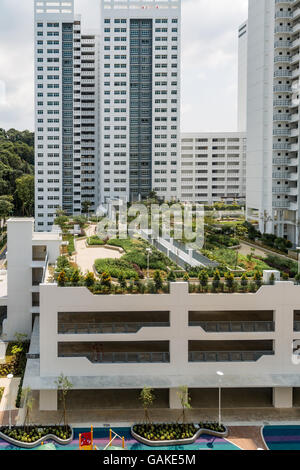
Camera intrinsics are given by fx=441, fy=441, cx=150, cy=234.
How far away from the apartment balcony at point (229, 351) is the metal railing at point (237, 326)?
1.80 feet

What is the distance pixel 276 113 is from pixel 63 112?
2465 centimetres

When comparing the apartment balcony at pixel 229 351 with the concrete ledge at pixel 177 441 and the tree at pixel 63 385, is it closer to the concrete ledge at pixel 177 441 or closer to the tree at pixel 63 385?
the concrete ledge at pixel 177 441

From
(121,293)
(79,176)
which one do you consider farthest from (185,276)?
(79,176)

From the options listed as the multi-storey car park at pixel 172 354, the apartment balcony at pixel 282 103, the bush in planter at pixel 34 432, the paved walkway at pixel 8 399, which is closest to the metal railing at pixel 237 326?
the multi-storey car park at pixel 172 354

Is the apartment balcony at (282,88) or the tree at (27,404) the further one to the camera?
the apartment balcony at (282,88)

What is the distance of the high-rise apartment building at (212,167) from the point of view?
52.7 metres

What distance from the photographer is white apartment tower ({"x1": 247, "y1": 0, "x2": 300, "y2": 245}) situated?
28.2 metres

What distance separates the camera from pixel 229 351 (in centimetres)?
1180

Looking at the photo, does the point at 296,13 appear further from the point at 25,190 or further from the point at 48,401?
the point at 25,190

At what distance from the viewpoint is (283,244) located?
82.7 ft

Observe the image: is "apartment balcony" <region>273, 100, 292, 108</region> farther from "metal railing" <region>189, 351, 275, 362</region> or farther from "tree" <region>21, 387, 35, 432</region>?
"tree" <region>21, 387, 35, 432</region>

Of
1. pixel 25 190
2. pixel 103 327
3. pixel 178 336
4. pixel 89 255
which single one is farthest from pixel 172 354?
pixel 25 190

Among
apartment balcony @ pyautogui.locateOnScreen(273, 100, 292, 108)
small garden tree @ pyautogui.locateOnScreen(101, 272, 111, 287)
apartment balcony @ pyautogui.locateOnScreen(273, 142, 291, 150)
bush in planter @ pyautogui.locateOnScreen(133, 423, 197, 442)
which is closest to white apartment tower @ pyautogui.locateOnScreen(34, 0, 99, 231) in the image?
apartment balcony @ pyautogui.locateOnScreen(273, 142, 291, 150)
